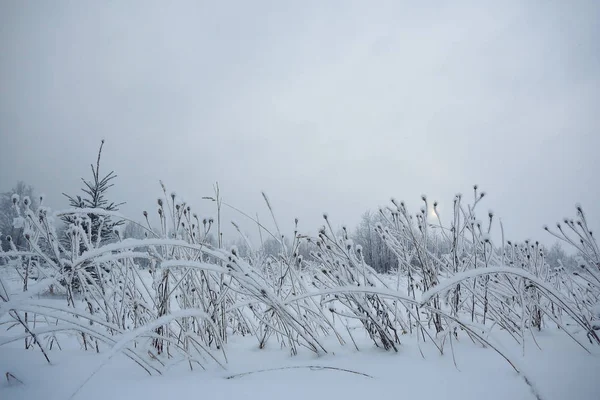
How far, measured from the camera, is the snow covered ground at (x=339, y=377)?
98cm

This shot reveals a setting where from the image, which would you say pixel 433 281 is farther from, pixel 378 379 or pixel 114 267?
pixel 114 267

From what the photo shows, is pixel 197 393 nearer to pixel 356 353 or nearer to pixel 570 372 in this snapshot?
pixel 356 353

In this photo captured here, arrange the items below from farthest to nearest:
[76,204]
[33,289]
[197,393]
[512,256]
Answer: [76,204] < [512,256] < [197,393] < [33,289]

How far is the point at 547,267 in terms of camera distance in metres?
2.63

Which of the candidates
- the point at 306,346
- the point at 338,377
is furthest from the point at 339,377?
the point at 306,346

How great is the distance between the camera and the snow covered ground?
976 mm

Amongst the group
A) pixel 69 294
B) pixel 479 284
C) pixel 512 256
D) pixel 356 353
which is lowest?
pixel 356 353

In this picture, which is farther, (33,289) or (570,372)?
(570,372)

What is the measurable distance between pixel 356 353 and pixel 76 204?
9007 mm

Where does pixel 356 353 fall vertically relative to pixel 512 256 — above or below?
below

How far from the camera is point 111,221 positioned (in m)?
8.16

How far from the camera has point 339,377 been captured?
113 centimetres

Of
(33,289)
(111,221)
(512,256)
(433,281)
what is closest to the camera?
(33,289)

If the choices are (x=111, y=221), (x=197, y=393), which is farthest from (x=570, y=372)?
(x=111, y=221)
